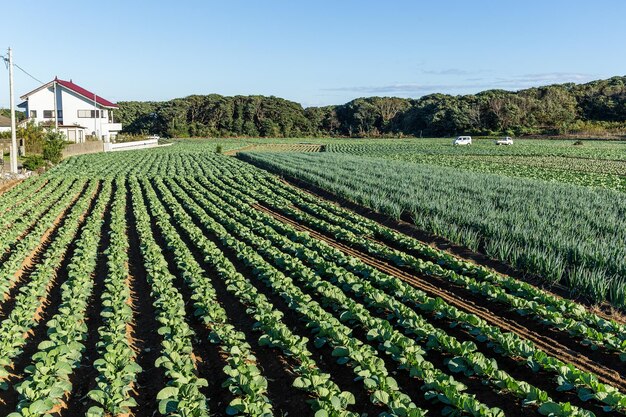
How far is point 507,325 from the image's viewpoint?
727cm

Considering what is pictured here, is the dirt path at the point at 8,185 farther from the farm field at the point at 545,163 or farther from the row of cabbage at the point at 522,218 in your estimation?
the farm field at the point at 545,163

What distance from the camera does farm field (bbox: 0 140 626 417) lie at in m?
5.09

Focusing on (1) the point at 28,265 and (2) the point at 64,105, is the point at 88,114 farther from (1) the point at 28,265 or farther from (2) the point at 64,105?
(1) the point at 28,265

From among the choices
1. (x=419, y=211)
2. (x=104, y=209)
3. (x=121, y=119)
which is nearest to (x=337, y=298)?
(x=419, y=211)

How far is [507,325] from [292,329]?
301 centimetres

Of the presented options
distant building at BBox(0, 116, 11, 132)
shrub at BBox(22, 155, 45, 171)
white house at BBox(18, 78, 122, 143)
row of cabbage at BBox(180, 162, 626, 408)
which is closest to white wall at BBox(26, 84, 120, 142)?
white house at BBox(18, 78, 122, 143)

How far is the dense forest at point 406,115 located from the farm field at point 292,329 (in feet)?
207

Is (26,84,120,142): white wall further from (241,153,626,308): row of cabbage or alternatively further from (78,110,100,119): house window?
(241,153,626,308): row of cabbage

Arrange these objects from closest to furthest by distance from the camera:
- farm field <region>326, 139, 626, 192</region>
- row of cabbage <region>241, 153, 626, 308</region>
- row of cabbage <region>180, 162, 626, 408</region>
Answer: row of cabbage <region>180, 162, 626, 408</region> → row of cabbage <region>241, 153, 626, 308</region> → farm field <region>326, 139, 626, 192</region>

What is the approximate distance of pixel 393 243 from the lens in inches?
487

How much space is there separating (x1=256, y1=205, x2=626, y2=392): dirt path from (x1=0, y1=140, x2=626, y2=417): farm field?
3cm

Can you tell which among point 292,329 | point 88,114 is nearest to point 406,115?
point 88,114

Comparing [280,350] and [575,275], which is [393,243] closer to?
[575,275]

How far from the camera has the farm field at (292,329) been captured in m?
5.09
